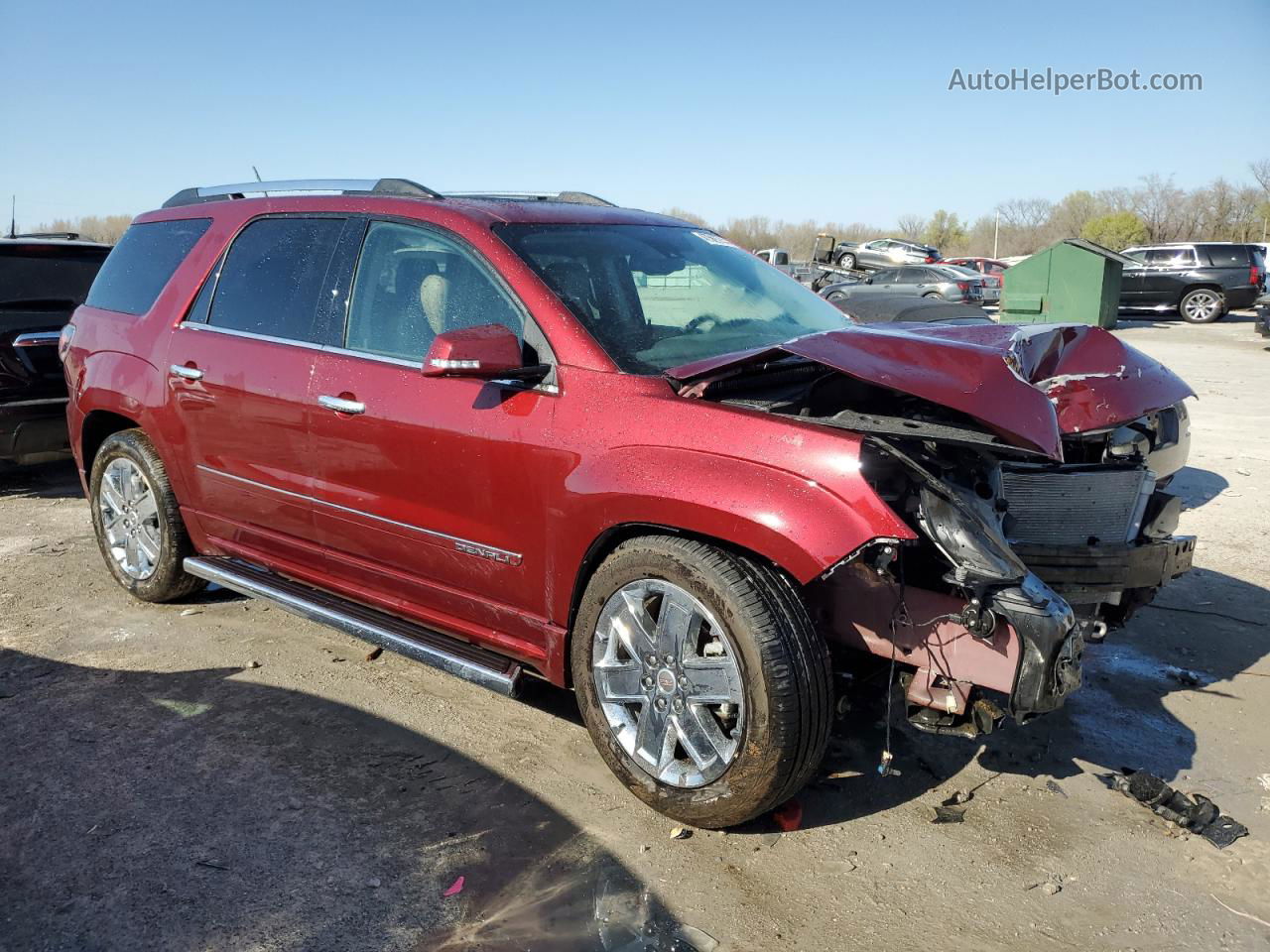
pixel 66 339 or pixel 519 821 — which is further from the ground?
pixel 66 339

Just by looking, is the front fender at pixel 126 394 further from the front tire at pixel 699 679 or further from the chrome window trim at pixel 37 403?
the front tire at pixel 699 679

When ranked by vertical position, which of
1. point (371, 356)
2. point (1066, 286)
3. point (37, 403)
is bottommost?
point (37, 403)

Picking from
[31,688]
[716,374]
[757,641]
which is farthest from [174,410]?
[757,641]

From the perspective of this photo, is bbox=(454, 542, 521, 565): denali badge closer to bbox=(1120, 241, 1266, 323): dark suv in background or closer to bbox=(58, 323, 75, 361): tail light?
bbox=(58, 323, 75, 361): tail light

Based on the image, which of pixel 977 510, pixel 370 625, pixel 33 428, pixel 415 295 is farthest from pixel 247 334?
pixel 33 428

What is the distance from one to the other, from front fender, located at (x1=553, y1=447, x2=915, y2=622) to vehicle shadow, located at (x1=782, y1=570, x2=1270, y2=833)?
0.72m

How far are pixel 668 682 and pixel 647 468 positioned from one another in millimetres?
655

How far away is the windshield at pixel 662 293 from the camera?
11.2 feet

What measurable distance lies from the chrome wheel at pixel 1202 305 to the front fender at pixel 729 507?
26608mm

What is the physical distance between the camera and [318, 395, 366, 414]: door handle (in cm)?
366

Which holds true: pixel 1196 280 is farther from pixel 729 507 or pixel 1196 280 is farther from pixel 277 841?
pixel 277 841

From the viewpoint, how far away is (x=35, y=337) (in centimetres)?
702

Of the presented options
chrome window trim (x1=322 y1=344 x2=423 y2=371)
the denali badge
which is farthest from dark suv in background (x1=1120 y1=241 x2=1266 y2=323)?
the denali badge

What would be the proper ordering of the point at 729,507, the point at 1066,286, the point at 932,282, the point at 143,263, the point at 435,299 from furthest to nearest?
the point at 932,282
the point at 1066,286
the point at 143,263
the point at 435,299
the point at 729,507
